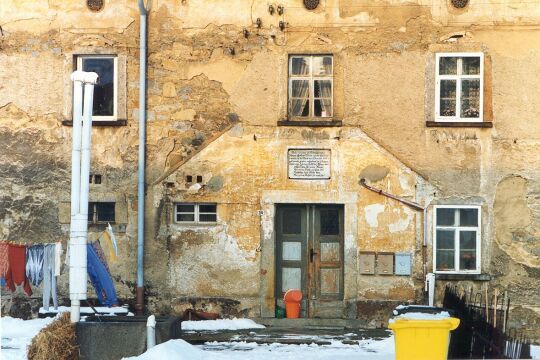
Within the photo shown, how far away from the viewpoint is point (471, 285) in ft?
60.3

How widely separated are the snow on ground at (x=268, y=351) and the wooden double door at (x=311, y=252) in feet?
7.94

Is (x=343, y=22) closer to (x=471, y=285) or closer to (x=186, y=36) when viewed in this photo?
(x=186, y=36)

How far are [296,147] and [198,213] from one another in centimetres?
215

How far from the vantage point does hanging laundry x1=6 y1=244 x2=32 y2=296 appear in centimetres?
1653

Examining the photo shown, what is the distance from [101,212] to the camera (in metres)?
18.9

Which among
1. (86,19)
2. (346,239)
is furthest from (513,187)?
(86,19)

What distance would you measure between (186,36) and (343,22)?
2.88m

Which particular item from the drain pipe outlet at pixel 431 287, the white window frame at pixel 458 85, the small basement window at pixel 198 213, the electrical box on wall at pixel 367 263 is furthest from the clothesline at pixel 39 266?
the white window frame at pixel 458 85

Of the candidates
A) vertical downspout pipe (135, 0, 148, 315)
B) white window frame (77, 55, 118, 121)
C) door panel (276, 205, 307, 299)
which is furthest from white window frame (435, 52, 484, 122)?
white window frame (77, 55, 118, 121)

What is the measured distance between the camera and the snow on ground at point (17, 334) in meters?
14.2

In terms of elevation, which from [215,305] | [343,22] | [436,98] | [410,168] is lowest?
[215,305]

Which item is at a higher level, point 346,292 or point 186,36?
point 186,36

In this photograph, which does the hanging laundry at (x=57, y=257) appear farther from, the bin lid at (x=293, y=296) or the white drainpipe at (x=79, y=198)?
the bin lid at (x=293, y=296)

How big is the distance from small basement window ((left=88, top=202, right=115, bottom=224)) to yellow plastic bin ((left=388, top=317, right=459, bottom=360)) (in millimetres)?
8048
